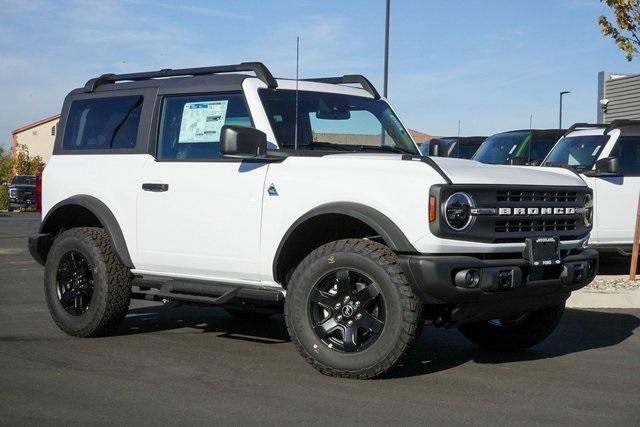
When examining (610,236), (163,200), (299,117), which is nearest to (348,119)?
(299,117)

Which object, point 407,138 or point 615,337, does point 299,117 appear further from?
point 615,337

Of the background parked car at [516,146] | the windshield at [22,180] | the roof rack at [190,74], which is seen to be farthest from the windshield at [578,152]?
the windshield at [22,180]

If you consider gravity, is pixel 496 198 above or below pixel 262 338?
above

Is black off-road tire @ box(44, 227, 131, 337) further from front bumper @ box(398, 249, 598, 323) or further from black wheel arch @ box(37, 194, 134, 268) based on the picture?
front bumper @ box(398, 249, 598, 323)

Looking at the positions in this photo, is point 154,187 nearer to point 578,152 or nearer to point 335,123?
point 335,123

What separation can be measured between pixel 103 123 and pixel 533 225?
3720mm

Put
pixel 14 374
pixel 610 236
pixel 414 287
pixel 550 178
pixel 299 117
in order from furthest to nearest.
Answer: pixel 610 236
pixel 299 117
pixel 550 178
pixel 14 374
pixel 414 287

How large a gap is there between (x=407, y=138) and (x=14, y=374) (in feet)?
11.5

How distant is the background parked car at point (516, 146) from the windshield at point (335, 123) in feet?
26.0

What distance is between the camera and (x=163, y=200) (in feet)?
23.5

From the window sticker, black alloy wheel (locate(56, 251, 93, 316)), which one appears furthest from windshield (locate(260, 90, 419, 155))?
black alloy wheel (locate(56, 251, 93, 316))

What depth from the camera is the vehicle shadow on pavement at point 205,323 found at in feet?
26.4

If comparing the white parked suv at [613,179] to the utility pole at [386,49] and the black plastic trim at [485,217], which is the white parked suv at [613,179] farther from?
the utility pole at [386,49]

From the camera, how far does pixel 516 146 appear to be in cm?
1572
